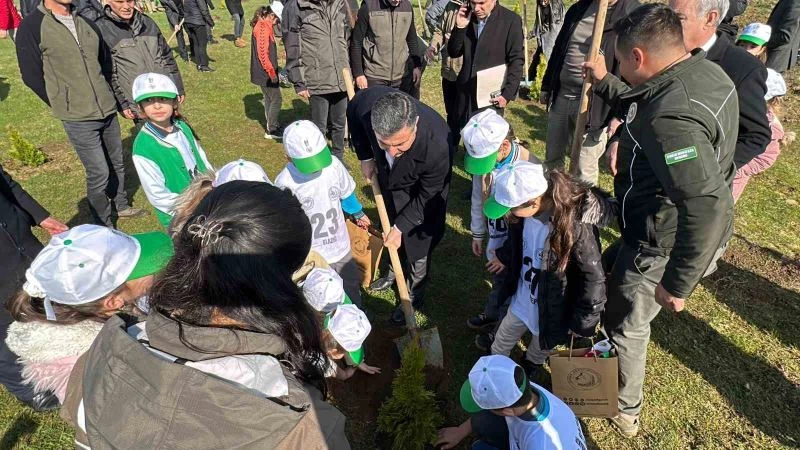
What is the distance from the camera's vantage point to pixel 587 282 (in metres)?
2.70

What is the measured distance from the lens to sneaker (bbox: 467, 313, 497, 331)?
4020 millimetres

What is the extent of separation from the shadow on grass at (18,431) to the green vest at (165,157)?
1.69 metres

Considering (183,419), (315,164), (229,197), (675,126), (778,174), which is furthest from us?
(778,174)

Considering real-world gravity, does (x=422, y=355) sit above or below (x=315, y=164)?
below

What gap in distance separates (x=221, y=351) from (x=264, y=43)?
711 centimetres

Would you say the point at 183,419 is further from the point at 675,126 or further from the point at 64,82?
the point at 64,82

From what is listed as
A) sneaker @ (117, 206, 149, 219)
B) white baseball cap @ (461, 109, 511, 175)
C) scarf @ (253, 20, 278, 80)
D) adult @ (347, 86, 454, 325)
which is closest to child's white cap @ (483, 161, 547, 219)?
white baseball cap @ (461, 109, 511, 175)

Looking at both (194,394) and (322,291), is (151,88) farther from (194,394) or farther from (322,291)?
(194,394)

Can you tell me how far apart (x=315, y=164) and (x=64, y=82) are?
327 cm

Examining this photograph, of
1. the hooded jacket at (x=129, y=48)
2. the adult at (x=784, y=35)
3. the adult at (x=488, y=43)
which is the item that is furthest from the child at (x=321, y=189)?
the adult at (x=784, y=35)

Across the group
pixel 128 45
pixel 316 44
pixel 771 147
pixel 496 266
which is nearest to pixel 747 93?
pixel 771 147

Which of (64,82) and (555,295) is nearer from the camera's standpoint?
(555,295)

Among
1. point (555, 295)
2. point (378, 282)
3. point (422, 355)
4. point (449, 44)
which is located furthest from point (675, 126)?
point (449, 44)

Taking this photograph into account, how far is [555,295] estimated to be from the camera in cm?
279
